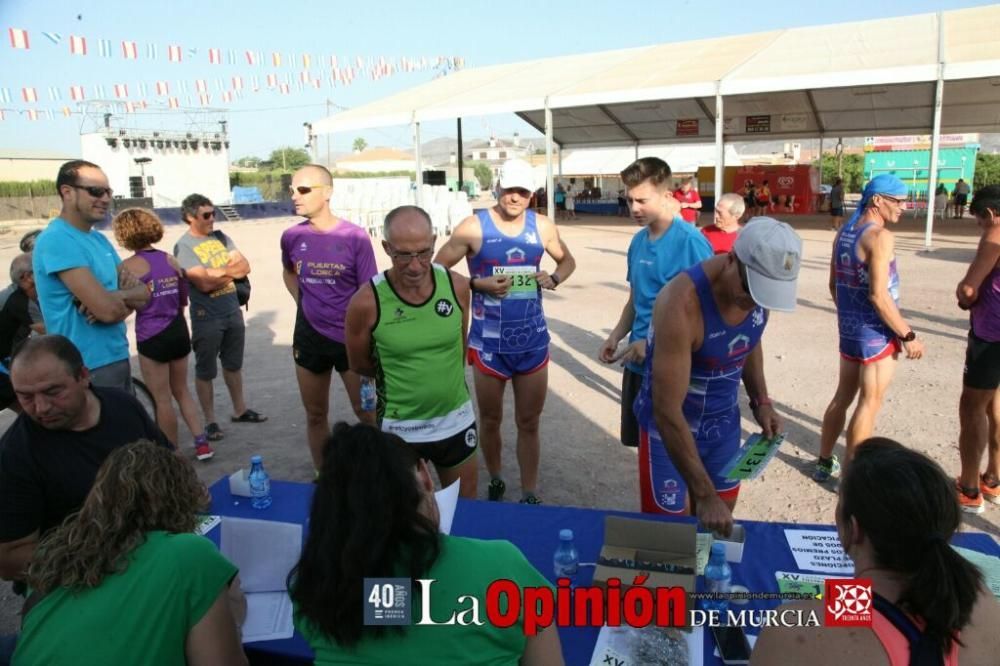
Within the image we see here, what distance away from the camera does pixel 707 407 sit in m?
2.75

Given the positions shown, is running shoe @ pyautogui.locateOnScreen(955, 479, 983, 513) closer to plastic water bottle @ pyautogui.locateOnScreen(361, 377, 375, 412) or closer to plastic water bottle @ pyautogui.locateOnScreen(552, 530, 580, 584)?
plastic water bottle @ pyautogui.locateOnScreen(552, 530, 580, 584)

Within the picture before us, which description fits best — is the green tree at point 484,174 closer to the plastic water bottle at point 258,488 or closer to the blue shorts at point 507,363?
the blue shorts at point 507,363

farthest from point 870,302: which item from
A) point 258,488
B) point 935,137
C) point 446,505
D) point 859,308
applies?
point 935,137

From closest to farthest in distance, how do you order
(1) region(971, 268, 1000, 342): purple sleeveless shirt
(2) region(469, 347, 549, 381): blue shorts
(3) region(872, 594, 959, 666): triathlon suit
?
(3) region(872, 594, 959, 666): triathlon suit
(1) region(971, 268, 1000, 342): purple sleeveless shirt
(2) region(469, 347, 549, 381): blue shorts

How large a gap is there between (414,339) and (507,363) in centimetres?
109

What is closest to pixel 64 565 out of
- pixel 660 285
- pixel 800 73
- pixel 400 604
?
pixel 400 604

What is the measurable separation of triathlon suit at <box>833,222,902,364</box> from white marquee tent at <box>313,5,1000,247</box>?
42.2 feet

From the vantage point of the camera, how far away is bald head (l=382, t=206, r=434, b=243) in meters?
2.88

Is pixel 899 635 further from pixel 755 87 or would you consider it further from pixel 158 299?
pixel 755 87

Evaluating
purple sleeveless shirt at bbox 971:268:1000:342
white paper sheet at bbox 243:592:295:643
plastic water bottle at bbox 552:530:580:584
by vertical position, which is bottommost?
white paper sheet at bbox 243:592:295:643

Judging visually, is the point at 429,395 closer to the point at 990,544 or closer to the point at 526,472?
the point at 526,472

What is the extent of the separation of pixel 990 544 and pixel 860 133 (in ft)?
90.6

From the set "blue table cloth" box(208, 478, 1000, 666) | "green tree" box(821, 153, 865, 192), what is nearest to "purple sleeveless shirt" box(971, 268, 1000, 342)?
"blue table cloth" box(208, 478, 1000, 666)

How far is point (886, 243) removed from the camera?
3.80 m
